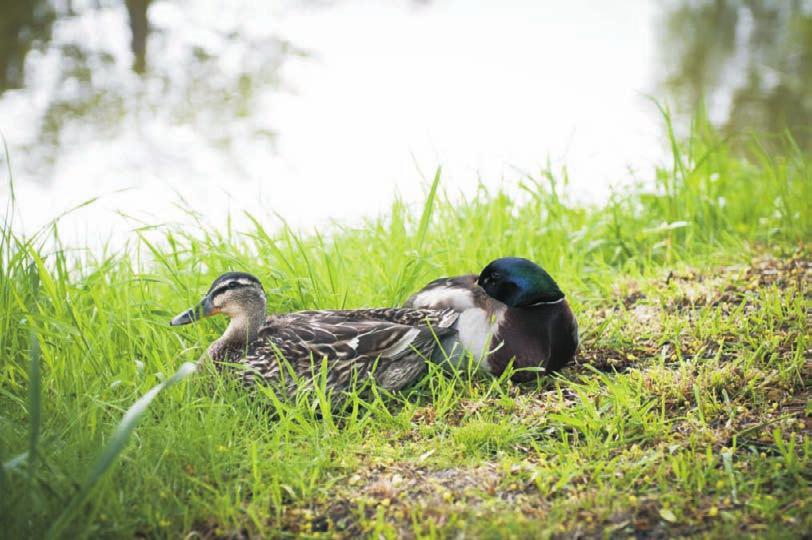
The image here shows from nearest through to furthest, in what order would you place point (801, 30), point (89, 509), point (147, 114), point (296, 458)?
point (89, 509) < point (296, 458) < point (147, 114) < point (801, 30)

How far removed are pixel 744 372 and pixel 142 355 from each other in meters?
2.47

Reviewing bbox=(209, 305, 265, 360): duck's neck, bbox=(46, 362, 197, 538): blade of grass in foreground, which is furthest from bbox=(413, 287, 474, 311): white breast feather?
bbox=(46, 362, 197, 538): blade of grass in foreground

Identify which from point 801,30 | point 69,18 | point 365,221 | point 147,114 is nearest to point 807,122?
point 801,30

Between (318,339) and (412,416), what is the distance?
0.49 metres

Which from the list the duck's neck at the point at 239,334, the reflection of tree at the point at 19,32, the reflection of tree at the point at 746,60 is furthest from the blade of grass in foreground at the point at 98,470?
the reflection of tree at the point at 746,60

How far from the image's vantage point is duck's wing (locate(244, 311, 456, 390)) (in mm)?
3189

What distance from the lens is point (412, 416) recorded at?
3143 mm

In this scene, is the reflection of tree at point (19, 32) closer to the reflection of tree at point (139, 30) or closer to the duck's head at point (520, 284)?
the reflection of tree at point (139, 30)

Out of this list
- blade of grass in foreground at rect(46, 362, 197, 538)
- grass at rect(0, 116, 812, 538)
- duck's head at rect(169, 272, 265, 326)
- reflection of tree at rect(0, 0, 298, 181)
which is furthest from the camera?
reflection of tree at rect(0, 0, 298, 181)

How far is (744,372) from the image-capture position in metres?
3.19

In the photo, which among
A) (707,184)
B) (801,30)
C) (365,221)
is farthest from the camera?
(801,30)

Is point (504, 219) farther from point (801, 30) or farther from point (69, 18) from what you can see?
point (801, 30)

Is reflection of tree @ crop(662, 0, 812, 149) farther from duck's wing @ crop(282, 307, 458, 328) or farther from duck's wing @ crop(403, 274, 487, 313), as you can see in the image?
duck's wing @ crop(282, 307, 458, 328)

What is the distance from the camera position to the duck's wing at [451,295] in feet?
11.5
